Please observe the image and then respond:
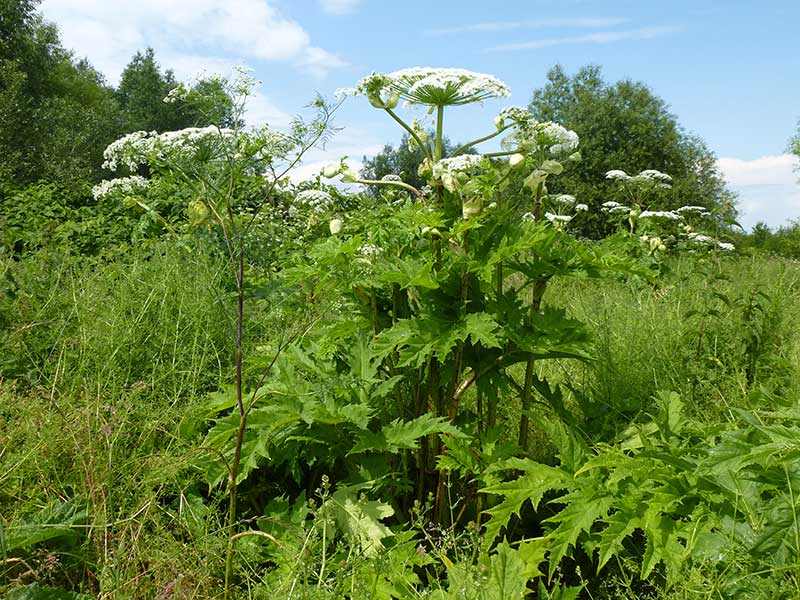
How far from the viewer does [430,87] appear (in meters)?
2.55

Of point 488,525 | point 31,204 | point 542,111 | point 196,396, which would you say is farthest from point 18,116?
point 488,525

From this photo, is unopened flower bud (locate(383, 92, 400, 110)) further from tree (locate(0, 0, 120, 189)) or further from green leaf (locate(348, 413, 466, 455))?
tree (locate(0, 0, 120, 189))

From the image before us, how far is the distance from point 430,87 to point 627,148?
86.3ft

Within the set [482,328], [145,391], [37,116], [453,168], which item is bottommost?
[145,391]

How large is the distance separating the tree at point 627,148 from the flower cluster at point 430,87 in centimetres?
2317

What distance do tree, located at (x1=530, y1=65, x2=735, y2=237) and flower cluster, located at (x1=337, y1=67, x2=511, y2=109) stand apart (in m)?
23.2

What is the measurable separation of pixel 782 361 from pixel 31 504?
12.2ft

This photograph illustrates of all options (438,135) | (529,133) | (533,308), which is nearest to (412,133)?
(438,135)

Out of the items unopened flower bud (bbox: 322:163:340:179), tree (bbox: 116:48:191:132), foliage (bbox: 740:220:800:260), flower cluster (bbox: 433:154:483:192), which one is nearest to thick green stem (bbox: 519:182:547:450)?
flower cluster (bbox: 433:154:483:192)

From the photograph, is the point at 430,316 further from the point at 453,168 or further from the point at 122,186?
the point at 122,186

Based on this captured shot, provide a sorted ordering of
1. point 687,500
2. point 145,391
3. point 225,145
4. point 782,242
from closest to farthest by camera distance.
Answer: point 687,500 → point 225,145 → point 145,391 → point 782,242

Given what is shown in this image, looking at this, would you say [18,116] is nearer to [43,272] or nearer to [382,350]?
[43,272]

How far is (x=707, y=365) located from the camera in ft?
13.0

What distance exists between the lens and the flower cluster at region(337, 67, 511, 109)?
2.54m
